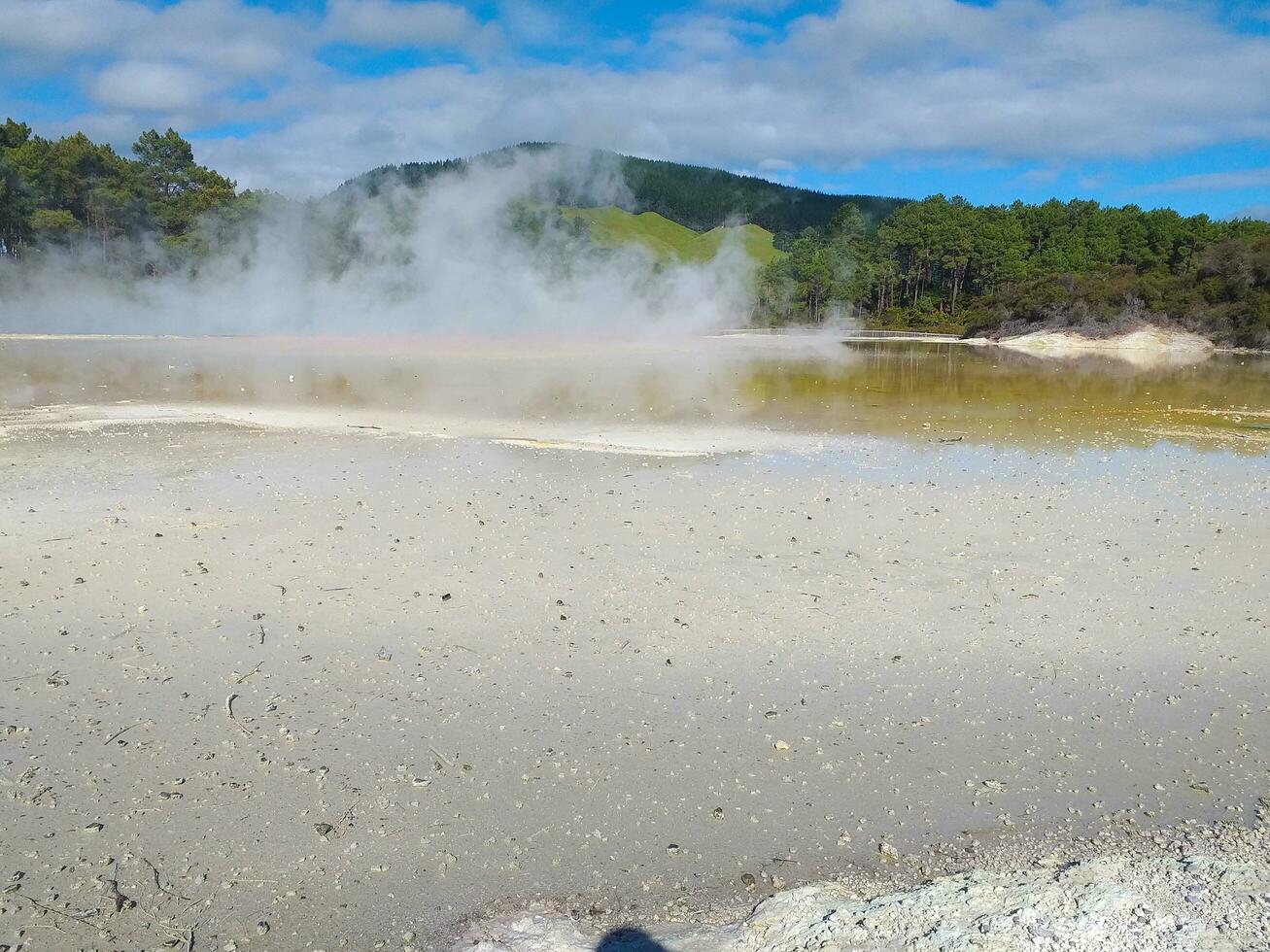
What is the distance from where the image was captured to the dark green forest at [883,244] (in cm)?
4897

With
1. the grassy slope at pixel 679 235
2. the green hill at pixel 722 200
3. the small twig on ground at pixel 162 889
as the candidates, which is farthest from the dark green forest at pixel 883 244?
the small twig on ground at pixel 162 889

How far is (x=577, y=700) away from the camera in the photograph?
477 centimetres

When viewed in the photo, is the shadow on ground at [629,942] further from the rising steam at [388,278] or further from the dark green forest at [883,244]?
the dark green forest at [883,244]

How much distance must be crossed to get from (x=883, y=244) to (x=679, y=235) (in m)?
45.4

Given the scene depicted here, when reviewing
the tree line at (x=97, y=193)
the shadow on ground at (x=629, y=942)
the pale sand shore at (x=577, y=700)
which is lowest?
the shadow on ground at (x=629, y=942)

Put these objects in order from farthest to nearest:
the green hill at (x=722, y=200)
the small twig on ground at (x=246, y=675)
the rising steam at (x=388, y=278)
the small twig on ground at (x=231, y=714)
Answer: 1. the green hill at (x=722, y=200)
2. the rising steam at (x=388, y=278)
3. the small twig on ground at (x=246, y=675)
4. the small twig on ground at (x=231, y=714)

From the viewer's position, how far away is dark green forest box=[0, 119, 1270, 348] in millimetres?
48969

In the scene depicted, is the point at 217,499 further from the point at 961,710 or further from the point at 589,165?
the point at 589,165

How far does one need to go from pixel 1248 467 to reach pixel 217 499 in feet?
41.4

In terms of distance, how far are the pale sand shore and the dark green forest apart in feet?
146

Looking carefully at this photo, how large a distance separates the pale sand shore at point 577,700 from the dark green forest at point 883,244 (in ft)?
146

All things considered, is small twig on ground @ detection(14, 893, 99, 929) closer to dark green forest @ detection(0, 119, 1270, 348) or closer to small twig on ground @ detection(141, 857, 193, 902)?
small twig on ground @ detection(141, 857, 193, 902)

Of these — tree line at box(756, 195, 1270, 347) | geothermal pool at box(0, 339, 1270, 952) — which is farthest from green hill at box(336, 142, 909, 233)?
geothermal pool at box(0, 339, 1270, 952)

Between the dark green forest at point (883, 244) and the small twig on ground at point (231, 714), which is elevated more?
the dark green forest at point (883, 244)
